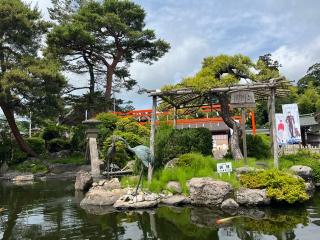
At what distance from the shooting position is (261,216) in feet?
30.3

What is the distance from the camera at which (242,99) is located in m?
13.2

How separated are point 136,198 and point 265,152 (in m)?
7.25

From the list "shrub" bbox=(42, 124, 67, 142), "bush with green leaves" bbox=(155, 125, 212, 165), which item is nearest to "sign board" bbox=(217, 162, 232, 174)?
"bush with green leaves" bbox=(155, 125, 212, 165)

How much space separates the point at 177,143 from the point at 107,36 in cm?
1945

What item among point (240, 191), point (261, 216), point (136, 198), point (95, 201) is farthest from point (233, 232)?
point (95, 201)

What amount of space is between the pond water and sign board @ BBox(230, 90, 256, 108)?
373 centimetres

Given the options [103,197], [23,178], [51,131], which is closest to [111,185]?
[103,197]

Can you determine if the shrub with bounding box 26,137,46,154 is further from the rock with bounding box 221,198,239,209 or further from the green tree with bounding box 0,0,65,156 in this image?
the rock with bounding box 221,198,239,209

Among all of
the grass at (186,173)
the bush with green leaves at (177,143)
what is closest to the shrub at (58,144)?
the bush with green leaves at (177,143)

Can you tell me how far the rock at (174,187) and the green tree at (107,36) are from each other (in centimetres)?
1939

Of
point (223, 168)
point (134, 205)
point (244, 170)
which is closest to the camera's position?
point (134, 205)

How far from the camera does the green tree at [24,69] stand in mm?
24875

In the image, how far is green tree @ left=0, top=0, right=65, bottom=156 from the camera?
81.6 ft

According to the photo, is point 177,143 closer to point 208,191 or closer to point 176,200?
point 176,200
